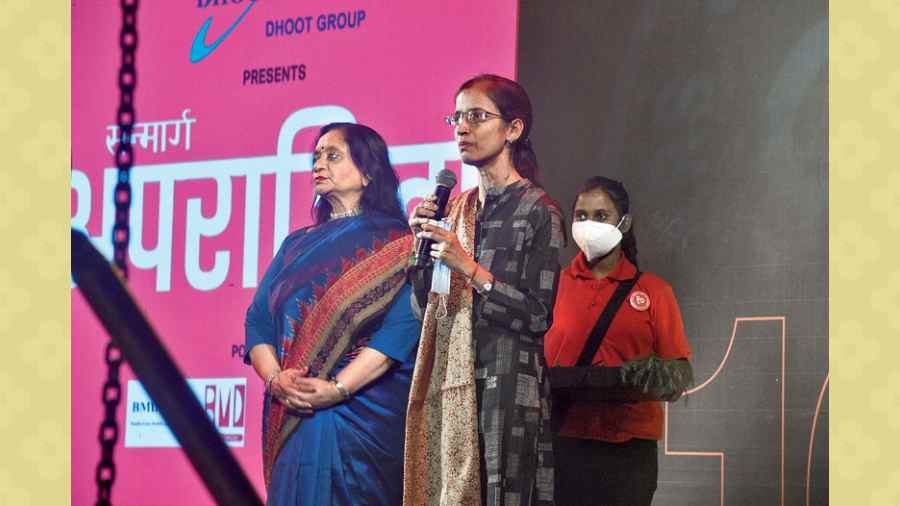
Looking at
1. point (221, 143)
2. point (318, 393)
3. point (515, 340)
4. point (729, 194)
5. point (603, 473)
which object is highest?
point (221, 143)

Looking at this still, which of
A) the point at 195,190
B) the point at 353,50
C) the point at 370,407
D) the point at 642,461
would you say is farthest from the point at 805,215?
the point at 195,190

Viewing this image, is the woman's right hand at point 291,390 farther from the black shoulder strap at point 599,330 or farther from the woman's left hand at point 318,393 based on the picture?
the black shoulder strap at point 599,330

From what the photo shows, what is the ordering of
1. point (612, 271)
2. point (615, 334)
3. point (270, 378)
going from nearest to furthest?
point (615, 334), point (612, 271), point (270, 378)

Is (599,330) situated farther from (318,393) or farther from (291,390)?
(291,390)

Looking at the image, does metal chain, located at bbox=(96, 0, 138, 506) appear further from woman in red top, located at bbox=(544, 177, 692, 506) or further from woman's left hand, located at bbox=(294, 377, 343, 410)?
woman in red top, located at bbox=(544, 177, 692, 506)

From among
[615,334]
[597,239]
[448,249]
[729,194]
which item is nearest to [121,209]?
[448,249]

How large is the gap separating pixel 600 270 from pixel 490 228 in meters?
0.42

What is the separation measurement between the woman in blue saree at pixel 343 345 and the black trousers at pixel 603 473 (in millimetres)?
724

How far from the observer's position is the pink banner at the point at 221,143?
16.8ft

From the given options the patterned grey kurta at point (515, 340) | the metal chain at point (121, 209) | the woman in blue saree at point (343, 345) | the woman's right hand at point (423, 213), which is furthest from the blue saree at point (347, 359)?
the woman's right hand at point (423, 213)

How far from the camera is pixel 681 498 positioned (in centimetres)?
439

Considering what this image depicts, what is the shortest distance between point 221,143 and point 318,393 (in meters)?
1.38

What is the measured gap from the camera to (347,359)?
186 inches

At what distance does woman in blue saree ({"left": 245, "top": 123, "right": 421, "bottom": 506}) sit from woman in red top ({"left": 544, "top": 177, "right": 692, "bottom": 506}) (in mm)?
678
